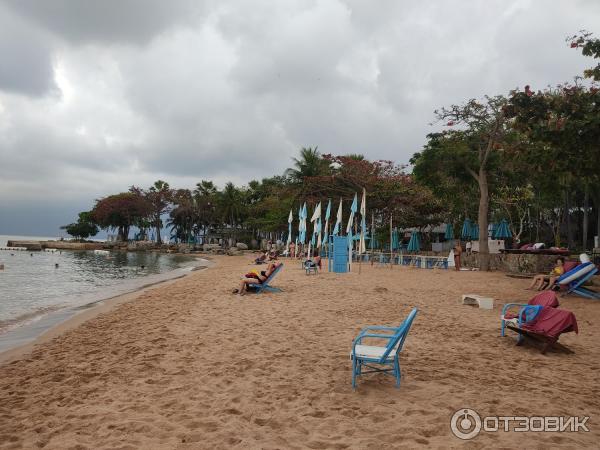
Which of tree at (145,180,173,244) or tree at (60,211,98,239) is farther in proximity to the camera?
tree at (60,211,98,239)

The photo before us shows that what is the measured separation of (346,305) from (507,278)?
9729mm

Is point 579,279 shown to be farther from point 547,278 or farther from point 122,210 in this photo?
point 122,210

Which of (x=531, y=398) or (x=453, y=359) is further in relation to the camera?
(x=453, y=359)

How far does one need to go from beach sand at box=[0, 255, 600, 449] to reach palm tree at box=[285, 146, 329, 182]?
3227 cm

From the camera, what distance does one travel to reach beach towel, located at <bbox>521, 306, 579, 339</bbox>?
5.59 metres

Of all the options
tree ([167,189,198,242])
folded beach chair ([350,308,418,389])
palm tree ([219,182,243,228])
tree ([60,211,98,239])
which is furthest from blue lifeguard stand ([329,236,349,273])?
tree ([60,211,98,239])

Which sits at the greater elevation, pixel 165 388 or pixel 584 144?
pixel 584 144

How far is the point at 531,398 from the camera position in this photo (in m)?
4.00

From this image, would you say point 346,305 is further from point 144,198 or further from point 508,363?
point 144,198

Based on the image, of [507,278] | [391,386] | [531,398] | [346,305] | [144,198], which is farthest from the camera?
[144,198]

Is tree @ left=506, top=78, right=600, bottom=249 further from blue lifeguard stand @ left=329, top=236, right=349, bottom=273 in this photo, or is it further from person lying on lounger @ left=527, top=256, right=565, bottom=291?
blue lifeguard stand @ left=329, top=236, right=349, bottom=273

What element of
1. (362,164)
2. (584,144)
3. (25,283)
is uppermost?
(362,164)

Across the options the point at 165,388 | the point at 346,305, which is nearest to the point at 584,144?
the point at 346,305

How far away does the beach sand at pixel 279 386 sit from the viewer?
3.37 m
